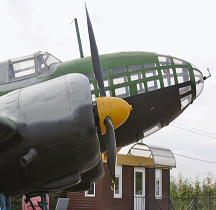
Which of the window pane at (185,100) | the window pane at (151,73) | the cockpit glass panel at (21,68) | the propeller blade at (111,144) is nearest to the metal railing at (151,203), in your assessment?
the window pane at (185,100)

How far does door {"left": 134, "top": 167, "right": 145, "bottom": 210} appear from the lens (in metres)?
20.4

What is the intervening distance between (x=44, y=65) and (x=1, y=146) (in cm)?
381

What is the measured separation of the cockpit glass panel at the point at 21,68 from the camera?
371 inches

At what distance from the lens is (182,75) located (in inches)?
404

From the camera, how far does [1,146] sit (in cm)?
638

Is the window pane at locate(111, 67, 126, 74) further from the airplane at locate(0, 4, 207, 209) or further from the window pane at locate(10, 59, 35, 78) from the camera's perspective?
the window pane at locate(10, 59, 35, 78)

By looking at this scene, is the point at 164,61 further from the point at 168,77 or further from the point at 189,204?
the point at 189,204

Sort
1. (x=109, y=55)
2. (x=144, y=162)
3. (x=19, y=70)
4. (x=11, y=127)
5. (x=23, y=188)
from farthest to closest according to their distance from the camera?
(x=144, y=162) < (x=109, y=55) < (x=19, y=70) < (x=23, y=188) < (x=11, y=127)

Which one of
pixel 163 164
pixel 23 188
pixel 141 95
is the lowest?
pixel 163 164

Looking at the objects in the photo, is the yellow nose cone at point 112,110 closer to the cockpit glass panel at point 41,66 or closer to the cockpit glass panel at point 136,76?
the cockpit glass panel at point 136,76

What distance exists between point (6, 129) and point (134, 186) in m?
15.6

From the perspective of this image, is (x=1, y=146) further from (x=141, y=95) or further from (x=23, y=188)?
(x=141, y=95)

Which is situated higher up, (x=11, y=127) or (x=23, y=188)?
(x=11, y=127)

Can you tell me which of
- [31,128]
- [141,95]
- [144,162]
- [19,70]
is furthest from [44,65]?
[144,162]
